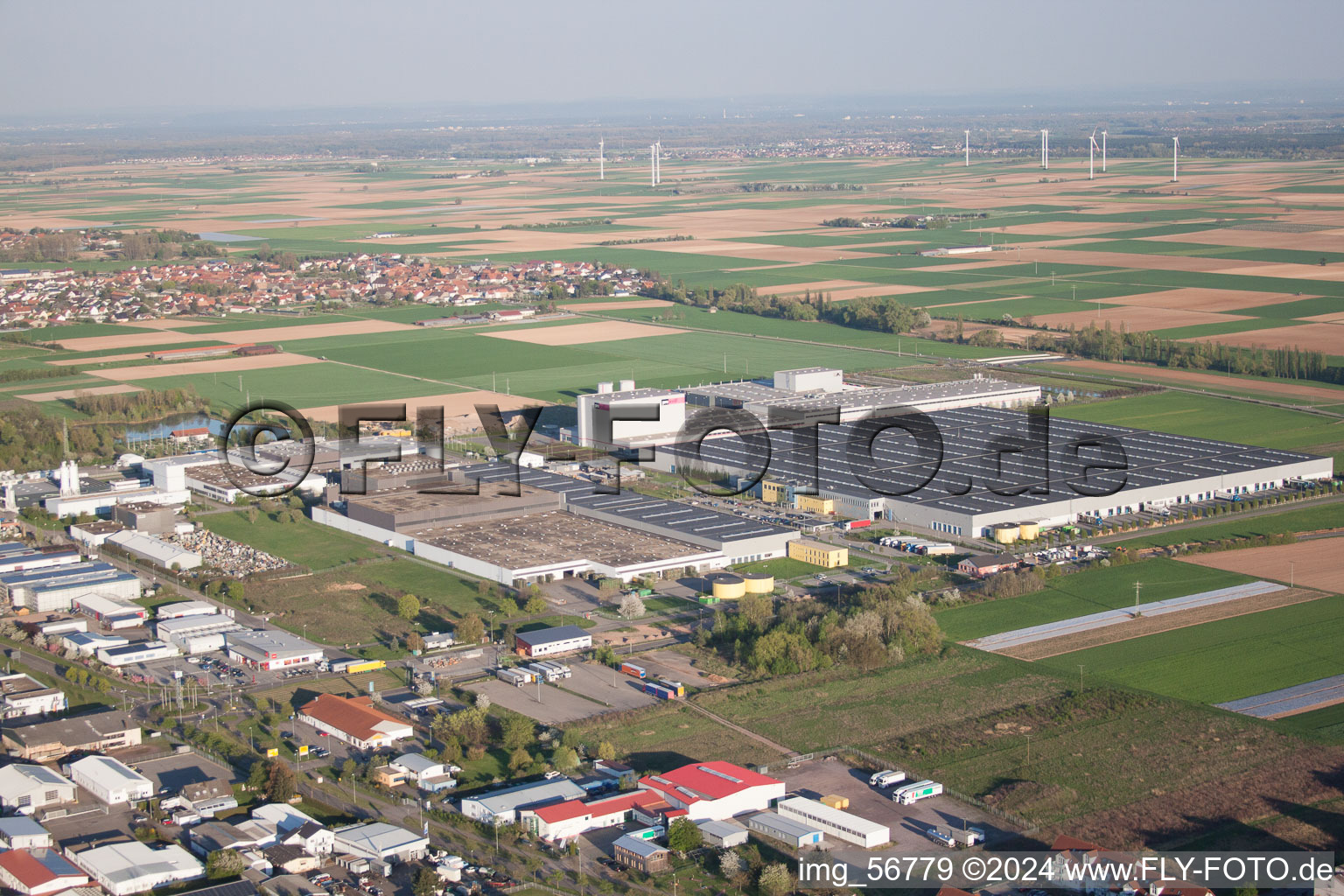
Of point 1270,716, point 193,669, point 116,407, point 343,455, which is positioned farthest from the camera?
point 116,407

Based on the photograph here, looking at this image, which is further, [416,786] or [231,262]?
[231,262]

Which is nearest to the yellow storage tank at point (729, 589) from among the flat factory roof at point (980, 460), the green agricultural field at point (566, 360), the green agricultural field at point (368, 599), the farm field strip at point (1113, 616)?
the green agricultural field at point (368, 599)

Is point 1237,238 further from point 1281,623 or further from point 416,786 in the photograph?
point 416,786

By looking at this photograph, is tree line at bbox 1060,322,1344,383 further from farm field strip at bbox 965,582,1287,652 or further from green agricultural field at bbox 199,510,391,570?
green agricultural field at bbox 199,510,391,570

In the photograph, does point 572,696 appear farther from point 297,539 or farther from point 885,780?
point 297,539

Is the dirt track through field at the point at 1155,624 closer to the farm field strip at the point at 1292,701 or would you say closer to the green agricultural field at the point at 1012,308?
the farm field strip at the point at 1292,701

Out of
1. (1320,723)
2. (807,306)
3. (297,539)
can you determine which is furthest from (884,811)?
(807,306)

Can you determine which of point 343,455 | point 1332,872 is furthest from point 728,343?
point 1332,872
